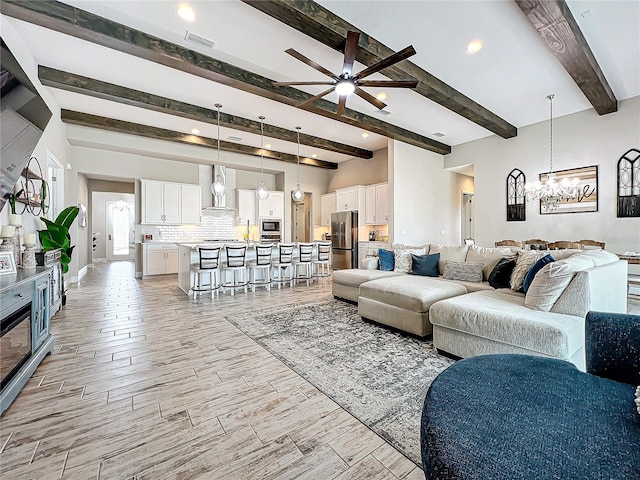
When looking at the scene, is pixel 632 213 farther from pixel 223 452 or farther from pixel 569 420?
pixel 223 452

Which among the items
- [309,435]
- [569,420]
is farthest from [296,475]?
[569,420]

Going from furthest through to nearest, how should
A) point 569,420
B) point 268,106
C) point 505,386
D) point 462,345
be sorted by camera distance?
point 268,106 < point 462,345 < point 505,386 < point 569,420

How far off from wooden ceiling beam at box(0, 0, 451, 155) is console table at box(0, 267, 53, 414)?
7.93ft

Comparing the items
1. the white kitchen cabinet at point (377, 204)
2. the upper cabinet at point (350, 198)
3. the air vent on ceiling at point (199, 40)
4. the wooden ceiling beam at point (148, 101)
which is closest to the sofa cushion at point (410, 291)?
the air vent on ceiling at point (199, 40)

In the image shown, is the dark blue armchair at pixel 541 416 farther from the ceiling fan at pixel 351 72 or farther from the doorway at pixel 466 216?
the doorway at pixel 466 216

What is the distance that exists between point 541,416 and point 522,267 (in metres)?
2.91

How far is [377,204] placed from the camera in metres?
7.80

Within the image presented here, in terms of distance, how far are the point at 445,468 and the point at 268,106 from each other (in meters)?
5.64

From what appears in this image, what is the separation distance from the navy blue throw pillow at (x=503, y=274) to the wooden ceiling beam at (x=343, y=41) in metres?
2.65

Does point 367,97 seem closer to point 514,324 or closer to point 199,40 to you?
point 199,40

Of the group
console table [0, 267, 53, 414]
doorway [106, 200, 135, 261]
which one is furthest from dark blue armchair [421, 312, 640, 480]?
doorway [106, 200, 135, 261]

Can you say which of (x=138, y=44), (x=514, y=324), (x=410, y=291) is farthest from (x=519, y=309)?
(x=138, y=44)

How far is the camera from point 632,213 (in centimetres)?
484

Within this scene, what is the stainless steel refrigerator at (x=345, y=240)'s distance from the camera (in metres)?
8.18
